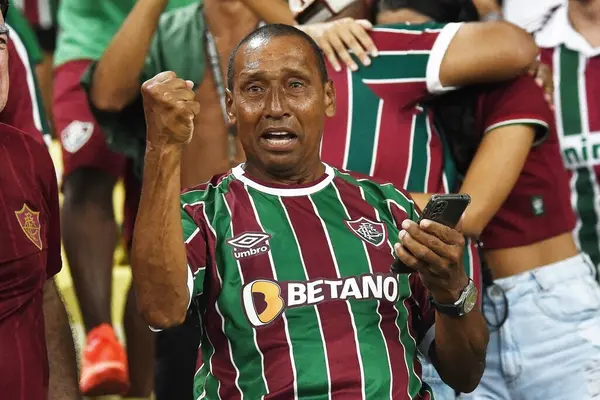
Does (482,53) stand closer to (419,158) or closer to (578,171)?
(419,158)

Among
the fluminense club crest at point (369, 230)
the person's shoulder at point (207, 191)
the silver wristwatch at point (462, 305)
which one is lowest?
the silver wristwatch at point (462, 305)

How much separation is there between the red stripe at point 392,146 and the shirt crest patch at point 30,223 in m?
0.88

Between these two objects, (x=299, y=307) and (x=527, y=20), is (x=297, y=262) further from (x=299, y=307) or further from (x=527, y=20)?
(x=527, y=20)

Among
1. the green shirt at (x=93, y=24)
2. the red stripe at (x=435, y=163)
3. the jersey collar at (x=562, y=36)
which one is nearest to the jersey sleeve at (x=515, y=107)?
the red stripe at (x=435, y=163)

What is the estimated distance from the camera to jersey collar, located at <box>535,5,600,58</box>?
294 centimetres

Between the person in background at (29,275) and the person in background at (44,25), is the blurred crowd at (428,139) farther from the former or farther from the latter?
the person in background at (44,25)

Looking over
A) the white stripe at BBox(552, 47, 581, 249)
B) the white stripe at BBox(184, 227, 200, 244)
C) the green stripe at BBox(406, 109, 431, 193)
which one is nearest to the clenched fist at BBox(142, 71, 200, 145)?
the white stripe at BBox(184, 227, 200, 244)

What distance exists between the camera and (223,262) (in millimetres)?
1906

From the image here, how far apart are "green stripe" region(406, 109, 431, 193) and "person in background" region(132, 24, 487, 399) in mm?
366

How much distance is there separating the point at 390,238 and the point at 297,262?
20 cm

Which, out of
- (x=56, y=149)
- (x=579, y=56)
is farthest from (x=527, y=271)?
(x=56, y=149)

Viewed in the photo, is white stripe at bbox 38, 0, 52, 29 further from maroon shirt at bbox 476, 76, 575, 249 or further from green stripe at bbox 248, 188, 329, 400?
green stripe at bbox 248, 188, 329, 400

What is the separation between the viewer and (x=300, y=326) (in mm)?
1867

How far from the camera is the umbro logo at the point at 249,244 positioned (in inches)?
75.0
